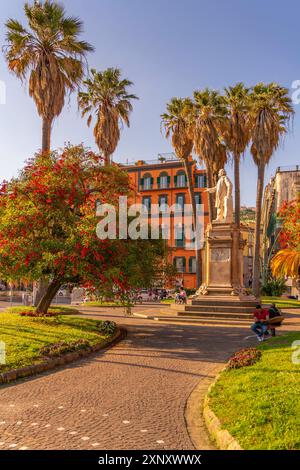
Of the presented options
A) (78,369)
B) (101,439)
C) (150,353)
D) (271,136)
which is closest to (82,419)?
(101,439)

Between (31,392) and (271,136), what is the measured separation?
2850 cm

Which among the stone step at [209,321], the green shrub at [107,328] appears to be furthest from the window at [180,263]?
the green shrub at [107,328]

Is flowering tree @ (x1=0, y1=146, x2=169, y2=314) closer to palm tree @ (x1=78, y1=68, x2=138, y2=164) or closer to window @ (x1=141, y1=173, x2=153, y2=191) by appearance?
palm tree @ (x1=78, y1=68, x2=138, y2=164)

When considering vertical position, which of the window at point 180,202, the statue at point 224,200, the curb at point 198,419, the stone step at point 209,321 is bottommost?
the stone step at point 209,321

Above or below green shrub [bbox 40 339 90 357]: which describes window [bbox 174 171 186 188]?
above

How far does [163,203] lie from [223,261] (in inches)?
1496

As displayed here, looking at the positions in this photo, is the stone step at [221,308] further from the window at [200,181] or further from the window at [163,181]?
the window at [163,181]

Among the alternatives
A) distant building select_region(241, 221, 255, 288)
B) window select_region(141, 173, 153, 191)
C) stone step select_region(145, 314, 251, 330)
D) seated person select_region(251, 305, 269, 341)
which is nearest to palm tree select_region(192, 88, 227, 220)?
stone step select_region(145, 314, 251, 330)

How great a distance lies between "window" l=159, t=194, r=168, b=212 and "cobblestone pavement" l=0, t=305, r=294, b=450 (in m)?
47.9

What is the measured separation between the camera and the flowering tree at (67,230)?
563 inches

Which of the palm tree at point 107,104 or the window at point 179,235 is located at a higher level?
the palm tree at point 107,104

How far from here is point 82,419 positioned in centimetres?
663

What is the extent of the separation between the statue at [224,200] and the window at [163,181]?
120 ft

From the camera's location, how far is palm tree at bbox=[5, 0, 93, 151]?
71.7 ft
